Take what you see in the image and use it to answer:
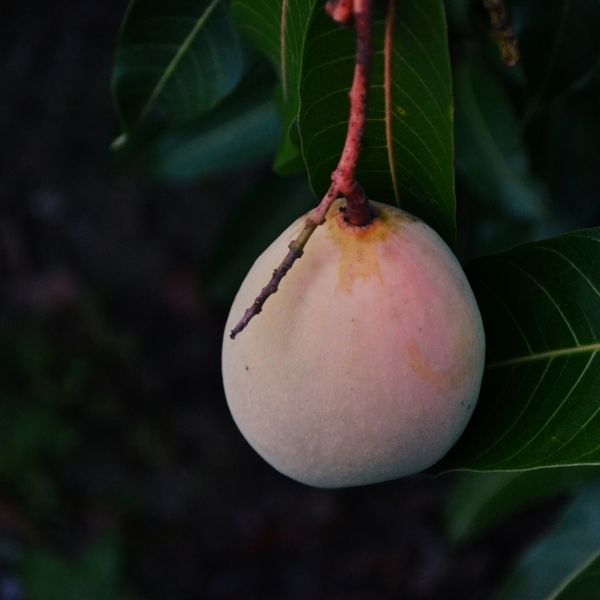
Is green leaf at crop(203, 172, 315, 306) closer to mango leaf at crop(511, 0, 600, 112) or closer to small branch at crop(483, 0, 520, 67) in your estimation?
mango leaf at crop(511, 0, 600, 112)

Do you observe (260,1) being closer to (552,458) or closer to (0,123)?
(552,458)

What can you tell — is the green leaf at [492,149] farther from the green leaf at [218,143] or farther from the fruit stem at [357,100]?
the fruit stem at [357,100]

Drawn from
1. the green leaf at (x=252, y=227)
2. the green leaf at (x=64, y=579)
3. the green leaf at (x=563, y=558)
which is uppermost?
the green leaf at (x=252, y=227)

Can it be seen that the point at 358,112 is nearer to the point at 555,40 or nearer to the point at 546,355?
the point at 546,355

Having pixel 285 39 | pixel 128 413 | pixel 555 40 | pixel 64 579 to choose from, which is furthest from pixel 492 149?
pixel 128 413

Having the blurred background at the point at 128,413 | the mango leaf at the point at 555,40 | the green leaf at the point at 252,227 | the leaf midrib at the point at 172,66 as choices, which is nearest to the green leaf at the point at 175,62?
the leaf midrib at the point at 172,66

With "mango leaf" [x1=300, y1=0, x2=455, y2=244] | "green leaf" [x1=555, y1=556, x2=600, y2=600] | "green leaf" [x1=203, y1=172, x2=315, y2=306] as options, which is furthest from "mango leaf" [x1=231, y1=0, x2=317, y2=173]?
"green leaf" [x1=203, y1=172, x2=315, y2=306]
